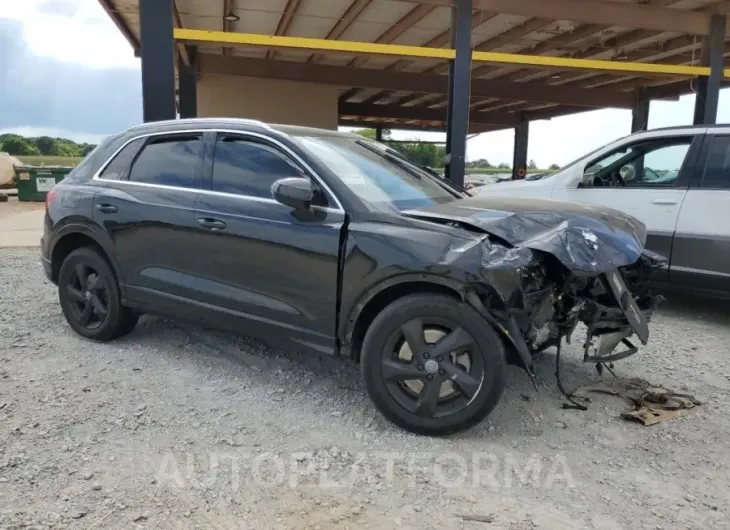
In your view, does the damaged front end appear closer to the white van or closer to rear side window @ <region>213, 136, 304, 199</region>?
rear side window @ <region>213, 136, 304, 199</region>

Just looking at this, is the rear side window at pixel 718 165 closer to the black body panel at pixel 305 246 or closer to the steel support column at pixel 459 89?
the black body panel at pixel 305 246

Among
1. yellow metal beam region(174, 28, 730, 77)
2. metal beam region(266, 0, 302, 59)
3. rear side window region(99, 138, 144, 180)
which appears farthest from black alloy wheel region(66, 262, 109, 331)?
metal beam region(266, 0, 302, 59)

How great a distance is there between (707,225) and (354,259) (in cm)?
370

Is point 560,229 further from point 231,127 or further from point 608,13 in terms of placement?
point 608,13

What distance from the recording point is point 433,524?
249cm

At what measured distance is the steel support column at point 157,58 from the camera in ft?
23.2

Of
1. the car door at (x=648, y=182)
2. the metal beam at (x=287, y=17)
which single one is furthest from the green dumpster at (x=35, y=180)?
the car door at (x=648, y=182)

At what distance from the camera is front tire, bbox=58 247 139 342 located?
4453 mm

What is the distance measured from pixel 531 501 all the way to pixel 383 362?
40.7 inches

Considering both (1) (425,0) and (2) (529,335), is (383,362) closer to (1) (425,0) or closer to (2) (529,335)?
(2) (529,335)

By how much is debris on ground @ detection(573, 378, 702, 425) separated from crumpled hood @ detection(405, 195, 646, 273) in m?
0.98

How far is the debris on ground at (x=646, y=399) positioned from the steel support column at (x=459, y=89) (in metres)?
4.59

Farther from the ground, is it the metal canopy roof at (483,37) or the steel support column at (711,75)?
the metal canopy roof at (483,37)

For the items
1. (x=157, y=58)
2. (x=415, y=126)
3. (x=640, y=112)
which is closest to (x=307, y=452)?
(x=157, y=58)
